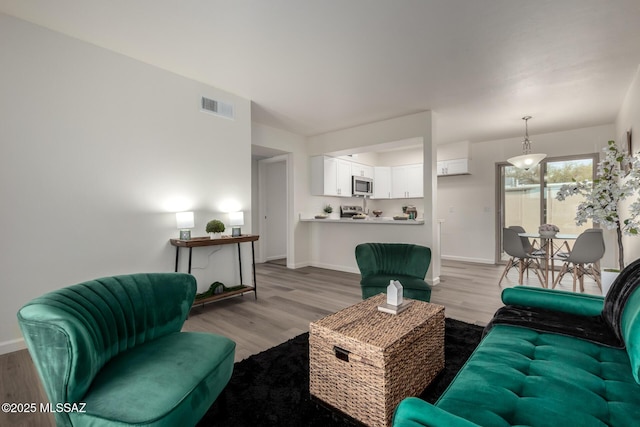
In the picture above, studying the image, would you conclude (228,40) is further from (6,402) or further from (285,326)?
(6,402)

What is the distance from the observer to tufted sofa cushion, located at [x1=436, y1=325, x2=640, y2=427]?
3.35 ft

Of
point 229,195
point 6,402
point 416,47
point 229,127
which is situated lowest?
point 6,402

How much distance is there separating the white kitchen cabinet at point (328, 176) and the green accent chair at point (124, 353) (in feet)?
14.0

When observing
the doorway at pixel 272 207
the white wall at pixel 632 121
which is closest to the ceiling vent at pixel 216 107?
the doorway at pixel 272 207

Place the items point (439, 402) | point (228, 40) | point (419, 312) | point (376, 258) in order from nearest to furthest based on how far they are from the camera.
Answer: point (439, 402), point (419, 312), point (228, 40), point (376, 258)

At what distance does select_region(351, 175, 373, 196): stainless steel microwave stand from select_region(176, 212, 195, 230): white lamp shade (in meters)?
3.97

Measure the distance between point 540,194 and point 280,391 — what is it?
6437 millimetres

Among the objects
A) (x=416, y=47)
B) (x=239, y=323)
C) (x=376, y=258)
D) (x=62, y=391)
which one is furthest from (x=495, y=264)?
(x=62, y=391)

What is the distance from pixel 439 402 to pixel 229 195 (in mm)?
3480

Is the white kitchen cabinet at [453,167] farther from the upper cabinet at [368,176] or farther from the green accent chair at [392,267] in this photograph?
the green accent chair at [392,267]

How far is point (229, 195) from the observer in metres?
4.01

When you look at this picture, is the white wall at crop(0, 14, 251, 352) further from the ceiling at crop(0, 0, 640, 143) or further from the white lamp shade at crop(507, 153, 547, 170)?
the white lamp shade at crop(507, 153, 547, 170)

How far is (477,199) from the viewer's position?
6.55 m

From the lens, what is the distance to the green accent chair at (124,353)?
1.13 meters
